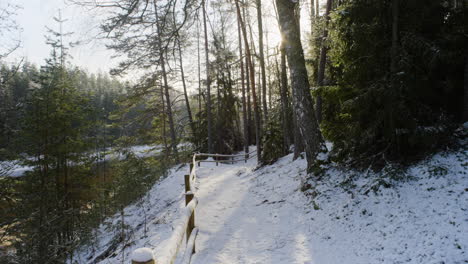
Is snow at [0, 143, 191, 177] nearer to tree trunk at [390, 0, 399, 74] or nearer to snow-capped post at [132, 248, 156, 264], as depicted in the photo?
snow-capped post at [132, 248, 156, 264]

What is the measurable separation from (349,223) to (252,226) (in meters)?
2.22

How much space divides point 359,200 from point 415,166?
119 centimetres

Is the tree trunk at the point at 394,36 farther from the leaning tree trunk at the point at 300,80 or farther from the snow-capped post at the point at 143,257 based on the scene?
the snow-capped post at the point at 143,257

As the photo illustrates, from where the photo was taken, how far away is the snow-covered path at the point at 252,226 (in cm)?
455

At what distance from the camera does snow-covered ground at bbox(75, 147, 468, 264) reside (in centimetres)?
348

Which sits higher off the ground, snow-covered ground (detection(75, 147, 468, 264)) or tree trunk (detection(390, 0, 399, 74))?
tree trunk (detection(390, 0, 399, 74))

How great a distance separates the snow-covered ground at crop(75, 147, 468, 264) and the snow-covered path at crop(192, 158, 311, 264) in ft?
0.06

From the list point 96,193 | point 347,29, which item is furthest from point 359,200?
point 96,193

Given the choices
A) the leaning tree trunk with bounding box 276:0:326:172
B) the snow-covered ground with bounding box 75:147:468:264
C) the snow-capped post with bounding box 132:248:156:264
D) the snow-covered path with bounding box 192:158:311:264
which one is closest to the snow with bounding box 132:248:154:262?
the snow-capped post with bounding box 132:248:156:264

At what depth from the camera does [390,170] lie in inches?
191

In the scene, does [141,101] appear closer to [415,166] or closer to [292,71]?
[292,71]

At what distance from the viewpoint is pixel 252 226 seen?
19.6ft

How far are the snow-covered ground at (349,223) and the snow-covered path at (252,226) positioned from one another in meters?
0.02

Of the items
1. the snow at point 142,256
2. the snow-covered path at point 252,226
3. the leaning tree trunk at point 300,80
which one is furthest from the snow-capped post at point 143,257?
the leaning tree trunk at point 300,80
